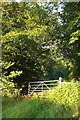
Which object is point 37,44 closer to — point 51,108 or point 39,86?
point 39,86

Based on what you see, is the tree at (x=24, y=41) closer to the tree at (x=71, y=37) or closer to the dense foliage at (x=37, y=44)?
the dense foliage at (x=37, y=44)

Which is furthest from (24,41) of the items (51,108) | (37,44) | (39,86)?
(51,108)

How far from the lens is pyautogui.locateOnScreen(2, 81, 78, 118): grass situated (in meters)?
3.37

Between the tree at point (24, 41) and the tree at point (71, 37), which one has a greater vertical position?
the tree at point (24, 41)

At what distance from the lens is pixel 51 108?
3.71 metres

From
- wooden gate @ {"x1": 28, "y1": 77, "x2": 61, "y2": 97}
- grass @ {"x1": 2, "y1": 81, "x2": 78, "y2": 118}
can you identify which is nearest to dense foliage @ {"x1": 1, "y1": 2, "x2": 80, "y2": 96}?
wooden gate @ {"x1": 28, "y1": 77, "x2": 61, "y2": 97}

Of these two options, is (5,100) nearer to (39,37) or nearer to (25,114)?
(25,114)

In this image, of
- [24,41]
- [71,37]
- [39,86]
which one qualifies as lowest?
[39,86]

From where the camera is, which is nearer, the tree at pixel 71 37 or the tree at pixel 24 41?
the tree at pixel 71 37

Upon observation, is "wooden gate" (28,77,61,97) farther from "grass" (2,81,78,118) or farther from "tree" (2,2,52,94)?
"grass" (2,81,78,118)

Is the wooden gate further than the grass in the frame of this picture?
Yes

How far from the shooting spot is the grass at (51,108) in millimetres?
3369

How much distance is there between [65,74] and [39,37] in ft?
2.95

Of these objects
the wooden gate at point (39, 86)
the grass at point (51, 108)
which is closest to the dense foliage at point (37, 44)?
the wooden gate at point (39, 86)
